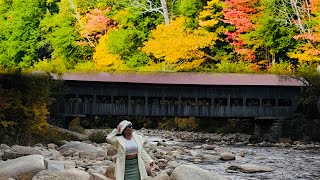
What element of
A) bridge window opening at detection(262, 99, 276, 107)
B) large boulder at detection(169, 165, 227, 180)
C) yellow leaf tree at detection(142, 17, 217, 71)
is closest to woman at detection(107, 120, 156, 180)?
large boulder at detection(169, 165, 227, 180)

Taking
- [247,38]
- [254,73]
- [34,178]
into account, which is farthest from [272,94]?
[34,178]

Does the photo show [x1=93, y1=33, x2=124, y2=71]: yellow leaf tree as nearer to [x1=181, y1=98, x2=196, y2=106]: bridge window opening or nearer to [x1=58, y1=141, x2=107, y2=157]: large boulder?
[x1=181, y1=98, x2=196, y2=106]: bridge window opening

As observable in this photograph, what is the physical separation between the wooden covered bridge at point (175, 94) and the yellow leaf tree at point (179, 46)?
8.70ft

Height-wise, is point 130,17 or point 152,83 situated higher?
point 130,17

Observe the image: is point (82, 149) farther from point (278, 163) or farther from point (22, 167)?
point (22, 167)

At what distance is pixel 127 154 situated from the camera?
704cm

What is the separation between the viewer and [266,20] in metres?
30.2

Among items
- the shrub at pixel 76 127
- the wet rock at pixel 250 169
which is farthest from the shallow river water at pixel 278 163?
the shrub at pixel 76 127

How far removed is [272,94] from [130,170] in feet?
72.3

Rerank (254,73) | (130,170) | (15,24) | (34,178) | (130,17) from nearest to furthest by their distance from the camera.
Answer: (130,170)
(34,178)
(254,73)
(130,17)
(15,24)

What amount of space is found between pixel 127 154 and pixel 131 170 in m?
0.20

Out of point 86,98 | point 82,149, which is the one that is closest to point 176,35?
point 86,98

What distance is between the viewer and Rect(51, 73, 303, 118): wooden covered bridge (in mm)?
27750

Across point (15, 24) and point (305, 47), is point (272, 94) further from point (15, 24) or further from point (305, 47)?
point (15, 24)
